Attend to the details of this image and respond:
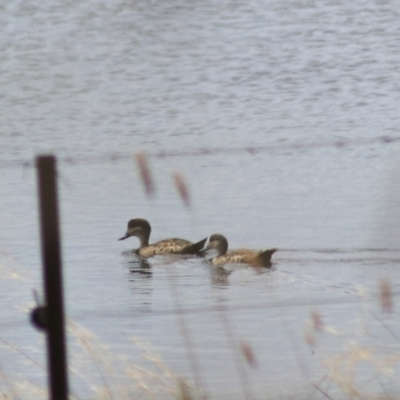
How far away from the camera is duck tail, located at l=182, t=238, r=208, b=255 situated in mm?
11508

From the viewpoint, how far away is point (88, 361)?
21.1 feet

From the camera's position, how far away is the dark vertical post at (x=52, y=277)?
3.67 m

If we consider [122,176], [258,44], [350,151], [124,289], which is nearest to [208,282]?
[124,289]

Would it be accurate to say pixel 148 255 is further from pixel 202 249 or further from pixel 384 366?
pixel 384 366

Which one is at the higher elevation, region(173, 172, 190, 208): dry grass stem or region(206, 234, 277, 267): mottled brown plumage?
region(173, 172, 190, 208): dry grass stem

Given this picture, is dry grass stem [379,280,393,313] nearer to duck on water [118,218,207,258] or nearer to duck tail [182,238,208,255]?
duck on water [118,218,207,258]

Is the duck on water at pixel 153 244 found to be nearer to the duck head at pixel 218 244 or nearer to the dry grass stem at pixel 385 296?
the duck head at pixel 218 244

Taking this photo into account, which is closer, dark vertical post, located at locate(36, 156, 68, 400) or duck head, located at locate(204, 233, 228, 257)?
dark vertical post, located at locate(36, 156, 68, 400)

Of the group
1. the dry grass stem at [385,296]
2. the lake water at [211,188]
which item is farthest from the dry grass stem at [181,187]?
the dry grass stem at [385,296]

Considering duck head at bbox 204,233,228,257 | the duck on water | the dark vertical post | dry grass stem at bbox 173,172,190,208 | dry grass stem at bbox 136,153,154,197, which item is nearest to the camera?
the dark vertical post

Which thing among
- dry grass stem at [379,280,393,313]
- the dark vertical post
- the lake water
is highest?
the dark vertical post

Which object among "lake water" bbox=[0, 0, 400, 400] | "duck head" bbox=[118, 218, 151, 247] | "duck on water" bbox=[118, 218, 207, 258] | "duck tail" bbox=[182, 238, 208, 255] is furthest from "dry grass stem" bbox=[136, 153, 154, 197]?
"duck head" bbox=[118, 218, 151, 247]

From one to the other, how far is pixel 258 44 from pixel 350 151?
9691 mm

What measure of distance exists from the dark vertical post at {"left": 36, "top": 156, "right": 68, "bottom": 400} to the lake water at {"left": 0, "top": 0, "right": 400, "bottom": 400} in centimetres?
67
